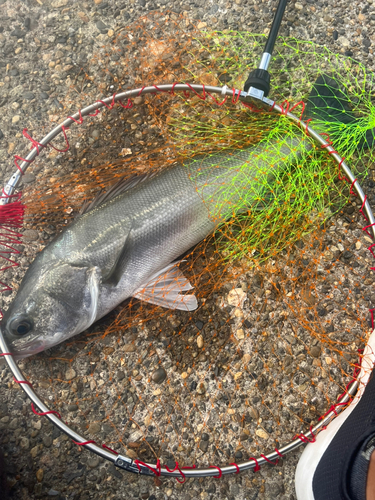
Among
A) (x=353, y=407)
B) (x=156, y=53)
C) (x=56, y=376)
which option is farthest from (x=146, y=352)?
(x=156, y=53)

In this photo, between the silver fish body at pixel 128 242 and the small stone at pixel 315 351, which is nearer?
the silver fish body at pixel 128 242

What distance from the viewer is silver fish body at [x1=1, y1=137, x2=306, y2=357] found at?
239cm

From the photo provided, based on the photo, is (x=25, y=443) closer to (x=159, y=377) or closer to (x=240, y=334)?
(x=159, y=377)

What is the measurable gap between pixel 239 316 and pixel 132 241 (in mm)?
986

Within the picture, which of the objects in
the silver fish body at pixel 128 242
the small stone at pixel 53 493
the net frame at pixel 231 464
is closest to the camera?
the net frame at pixel 231 464

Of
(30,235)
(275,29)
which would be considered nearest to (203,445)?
(30,235)

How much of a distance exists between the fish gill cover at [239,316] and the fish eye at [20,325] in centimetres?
38

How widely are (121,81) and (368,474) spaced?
134 inches

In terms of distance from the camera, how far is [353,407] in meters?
2.44

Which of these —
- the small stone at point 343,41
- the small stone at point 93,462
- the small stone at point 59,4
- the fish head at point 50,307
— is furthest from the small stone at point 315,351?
the small stone at point 59,4

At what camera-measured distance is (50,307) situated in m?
2.37

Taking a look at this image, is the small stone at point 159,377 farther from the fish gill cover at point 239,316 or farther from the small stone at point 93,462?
the small stone at point 93,462

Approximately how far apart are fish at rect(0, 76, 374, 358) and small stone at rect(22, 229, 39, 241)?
42 centimetres

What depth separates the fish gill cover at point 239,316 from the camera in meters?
2.56
